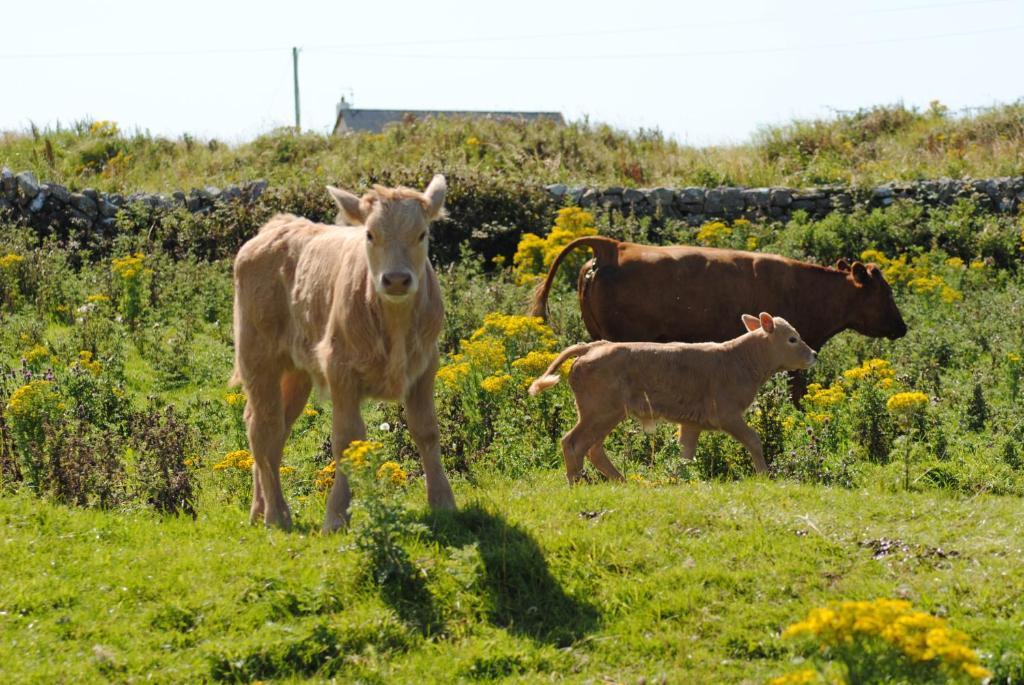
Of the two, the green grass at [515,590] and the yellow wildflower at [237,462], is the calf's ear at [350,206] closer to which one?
the green grass at [515,590]

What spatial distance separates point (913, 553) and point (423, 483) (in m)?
3.93

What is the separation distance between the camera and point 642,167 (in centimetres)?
2498

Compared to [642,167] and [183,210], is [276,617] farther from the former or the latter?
[642,167]

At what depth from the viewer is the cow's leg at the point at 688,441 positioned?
10.9 m

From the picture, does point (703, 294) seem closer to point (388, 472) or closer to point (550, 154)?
point (388, 472)

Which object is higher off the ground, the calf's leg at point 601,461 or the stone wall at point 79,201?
the stone wall at point 79,201

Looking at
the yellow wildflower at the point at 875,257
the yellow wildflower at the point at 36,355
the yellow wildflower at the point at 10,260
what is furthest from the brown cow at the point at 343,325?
the yellow wildflower at the point at 875,257

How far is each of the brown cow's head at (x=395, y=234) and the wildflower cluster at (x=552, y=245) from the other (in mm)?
9580

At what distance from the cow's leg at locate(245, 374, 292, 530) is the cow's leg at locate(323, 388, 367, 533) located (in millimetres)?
820

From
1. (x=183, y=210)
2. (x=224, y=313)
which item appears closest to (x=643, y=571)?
(x=224, y=313)

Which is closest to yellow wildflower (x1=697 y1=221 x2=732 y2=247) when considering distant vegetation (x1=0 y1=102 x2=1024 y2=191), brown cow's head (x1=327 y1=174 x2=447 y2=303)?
distant vegetation (x1=0 y1=102 x2=1024 y2=191)

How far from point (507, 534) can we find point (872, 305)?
27.0ft

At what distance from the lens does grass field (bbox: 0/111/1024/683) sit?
6.45m

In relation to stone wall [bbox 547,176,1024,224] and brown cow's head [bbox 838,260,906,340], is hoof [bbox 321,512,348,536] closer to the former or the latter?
brown cow's head [bbox 838,260,906,340]
